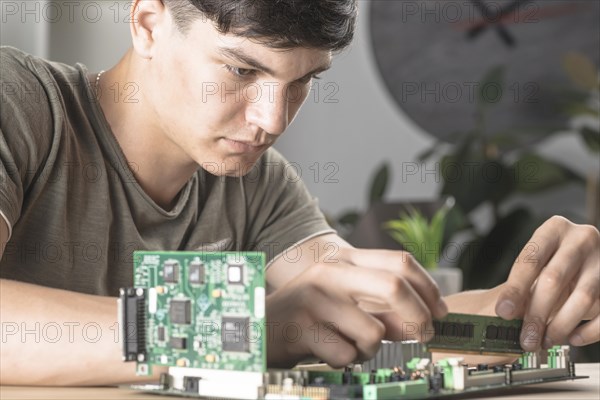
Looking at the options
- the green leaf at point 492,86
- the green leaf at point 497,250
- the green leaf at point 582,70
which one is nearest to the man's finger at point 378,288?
the green leaf at point 497,250

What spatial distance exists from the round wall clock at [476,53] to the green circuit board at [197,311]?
3.14 metres

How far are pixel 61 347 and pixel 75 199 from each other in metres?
0.47

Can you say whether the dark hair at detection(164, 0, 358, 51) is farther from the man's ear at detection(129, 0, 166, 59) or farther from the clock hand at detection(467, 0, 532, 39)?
the clock hand at detection(467, 0, 532, 39)

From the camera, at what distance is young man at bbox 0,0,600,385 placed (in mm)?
1029

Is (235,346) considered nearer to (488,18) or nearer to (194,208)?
(194,208)

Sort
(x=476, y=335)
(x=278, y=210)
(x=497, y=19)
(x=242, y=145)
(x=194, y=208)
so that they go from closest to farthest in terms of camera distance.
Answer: (x=476, y=335), (x=242, y=145), (x=194, y=208), (x=278, y=210), (x=497, y=19)

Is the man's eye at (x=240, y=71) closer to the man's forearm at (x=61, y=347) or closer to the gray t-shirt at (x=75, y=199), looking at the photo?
the gray t-shirt at (x=75, y=199)

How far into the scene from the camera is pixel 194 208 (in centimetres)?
166

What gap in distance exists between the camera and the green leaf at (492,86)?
3.91m

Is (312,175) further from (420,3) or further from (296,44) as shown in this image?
(296,44)

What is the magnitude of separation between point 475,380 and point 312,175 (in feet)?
11.2

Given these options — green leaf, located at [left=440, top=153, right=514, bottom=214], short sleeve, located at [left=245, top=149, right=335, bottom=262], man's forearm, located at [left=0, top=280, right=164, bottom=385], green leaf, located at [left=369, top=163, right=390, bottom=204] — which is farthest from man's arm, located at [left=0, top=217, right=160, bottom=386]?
green leaf, located at [left=369, top=163, right=390, bottom=204]

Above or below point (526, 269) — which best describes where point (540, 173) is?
above

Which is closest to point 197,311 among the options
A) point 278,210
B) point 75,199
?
point 75,199
